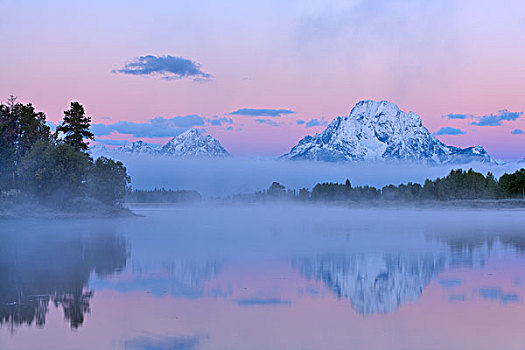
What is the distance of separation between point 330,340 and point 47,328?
7.39 m

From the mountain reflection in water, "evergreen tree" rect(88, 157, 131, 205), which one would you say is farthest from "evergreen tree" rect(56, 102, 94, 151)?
the mountain reflection in water

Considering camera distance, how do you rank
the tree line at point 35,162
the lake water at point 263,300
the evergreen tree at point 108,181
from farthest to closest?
the evergreen tree at point 108,181, the tree line at point 35,162, the lake water at point 263,300

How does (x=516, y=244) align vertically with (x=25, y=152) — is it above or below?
below

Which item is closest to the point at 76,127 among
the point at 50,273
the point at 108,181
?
the point at 108,181

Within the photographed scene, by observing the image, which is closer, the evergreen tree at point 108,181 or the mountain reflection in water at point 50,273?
the mountain reflection in water at point 50,273

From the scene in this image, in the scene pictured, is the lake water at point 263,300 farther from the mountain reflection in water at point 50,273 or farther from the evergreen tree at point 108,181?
the evergreen tree at point 108,181

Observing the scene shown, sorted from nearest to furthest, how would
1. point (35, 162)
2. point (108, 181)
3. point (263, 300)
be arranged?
point (263, 300) < point (35, 162) < point (108, 181)

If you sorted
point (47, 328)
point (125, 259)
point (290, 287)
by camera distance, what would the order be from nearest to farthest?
1. point (47, 328)
2. point (290, 287)
3. point (125, 259)

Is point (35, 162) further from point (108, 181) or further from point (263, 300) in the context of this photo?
point (263, 300)

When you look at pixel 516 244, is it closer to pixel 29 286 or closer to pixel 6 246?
pixel 29 286

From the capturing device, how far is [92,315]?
1570cm

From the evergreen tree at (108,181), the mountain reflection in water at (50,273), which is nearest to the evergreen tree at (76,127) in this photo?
the evergreen tree at (108,181)

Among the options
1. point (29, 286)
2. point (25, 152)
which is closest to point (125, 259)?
point (29, 286)

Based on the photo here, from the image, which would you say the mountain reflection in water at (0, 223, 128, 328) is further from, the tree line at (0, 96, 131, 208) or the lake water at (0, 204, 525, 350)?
the tree line at (0, 96, 131, 208)
